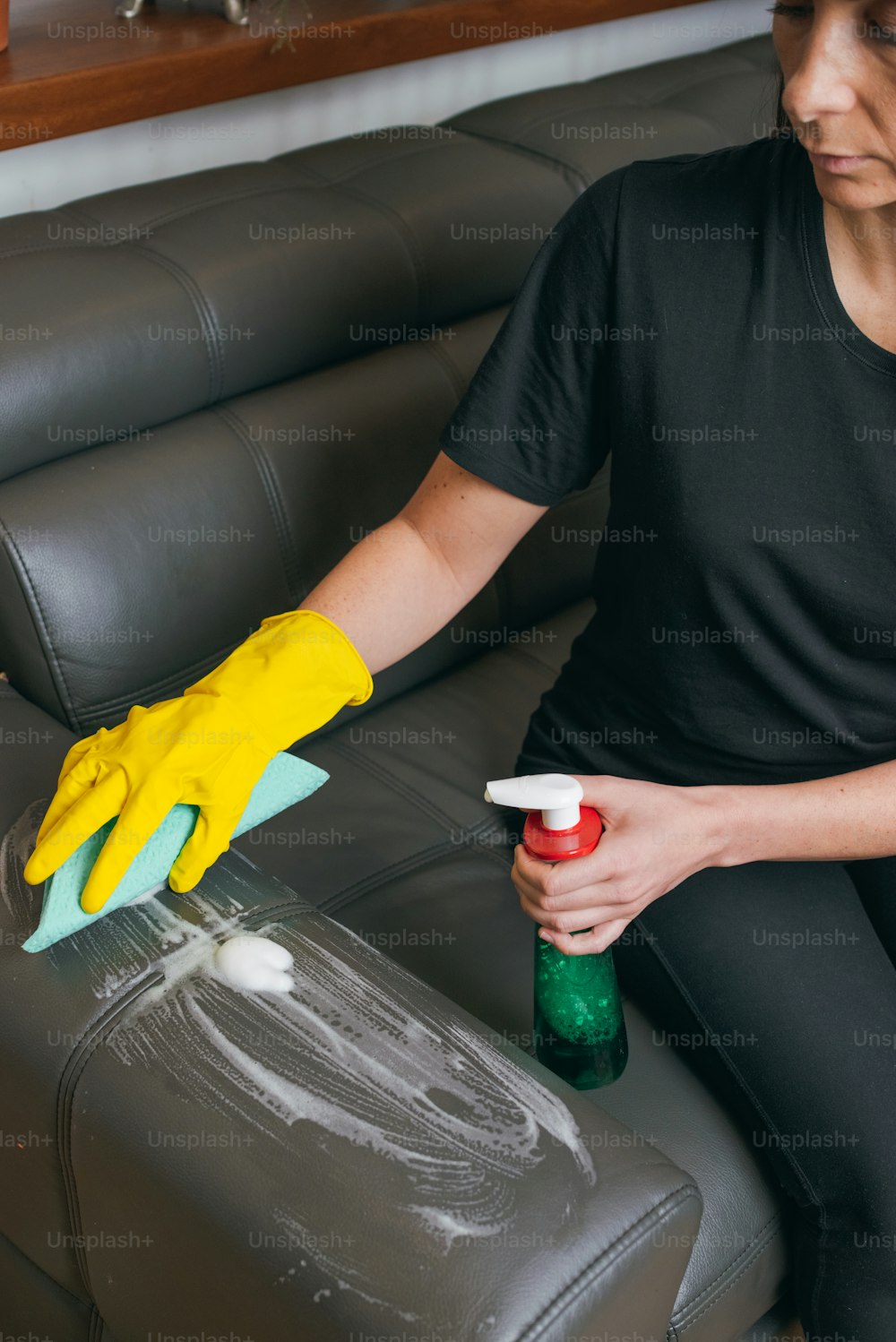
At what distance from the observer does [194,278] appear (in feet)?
4.31

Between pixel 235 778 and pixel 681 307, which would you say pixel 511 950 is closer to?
pixel 235 778

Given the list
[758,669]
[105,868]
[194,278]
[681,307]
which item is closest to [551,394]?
[681,307]

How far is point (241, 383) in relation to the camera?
137cm

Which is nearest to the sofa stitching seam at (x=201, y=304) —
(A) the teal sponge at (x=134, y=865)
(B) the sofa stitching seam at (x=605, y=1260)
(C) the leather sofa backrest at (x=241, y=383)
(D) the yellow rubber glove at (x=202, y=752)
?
(C) the leather sofa backrest at (x=241, y=383)

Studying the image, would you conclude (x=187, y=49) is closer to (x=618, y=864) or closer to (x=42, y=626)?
(x=42, y=626)

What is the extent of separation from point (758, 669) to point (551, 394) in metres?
0.29

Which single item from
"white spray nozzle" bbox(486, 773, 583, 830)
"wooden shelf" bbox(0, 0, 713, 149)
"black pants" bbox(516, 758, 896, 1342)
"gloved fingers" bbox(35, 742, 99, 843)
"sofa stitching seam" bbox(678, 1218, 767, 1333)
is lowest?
"sofa stitching seam" bbox(678, 1218, 767, 1333)

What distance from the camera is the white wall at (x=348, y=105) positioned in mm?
1553

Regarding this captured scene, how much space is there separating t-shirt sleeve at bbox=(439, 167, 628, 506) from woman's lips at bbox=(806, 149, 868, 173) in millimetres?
205

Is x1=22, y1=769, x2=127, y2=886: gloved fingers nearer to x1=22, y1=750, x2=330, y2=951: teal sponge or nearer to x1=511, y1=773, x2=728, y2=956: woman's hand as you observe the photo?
x1=22, y1=750, x2=330, y2=951: teal sponge

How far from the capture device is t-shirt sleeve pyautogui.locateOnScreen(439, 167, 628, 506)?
1101mm

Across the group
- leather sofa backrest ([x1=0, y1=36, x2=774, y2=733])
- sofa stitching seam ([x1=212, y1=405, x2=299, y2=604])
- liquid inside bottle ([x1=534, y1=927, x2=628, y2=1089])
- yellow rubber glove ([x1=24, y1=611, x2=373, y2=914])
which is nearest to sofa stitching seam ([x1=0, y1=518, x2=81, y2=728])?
leather sofa backrest ([x1=0, y1=36, x2=774, y2=733])

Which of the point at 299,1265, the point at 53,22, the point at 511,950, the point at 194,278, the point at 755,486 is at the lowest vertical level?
the point at 511,950

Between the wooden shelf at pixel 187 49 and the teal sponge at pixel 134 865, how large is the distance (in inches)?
31.7
